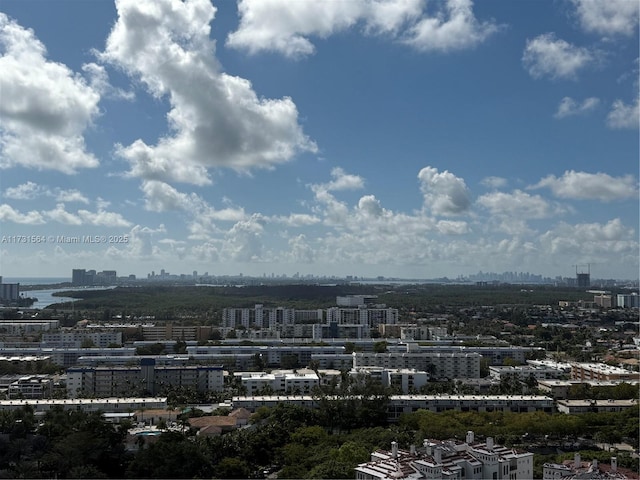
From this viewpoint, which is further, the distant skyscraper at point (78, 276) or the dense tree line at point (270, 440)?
the distant skyscraper at point (78, 276)

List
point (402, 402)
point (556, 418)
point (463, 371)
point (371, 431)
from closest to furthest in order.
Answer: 1. point (371, 431)
2. point (556, 418)
3. point (402, 402)
4. point (463, 371)

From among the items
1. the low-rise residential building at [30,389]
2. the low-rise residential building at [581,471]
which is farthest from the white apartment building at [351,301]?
the low-rise residential building at [581,471]

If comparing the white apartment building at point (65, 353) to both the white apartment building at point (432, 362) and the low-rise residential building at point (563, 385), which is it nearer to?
the white apartment building at point (432, 362)

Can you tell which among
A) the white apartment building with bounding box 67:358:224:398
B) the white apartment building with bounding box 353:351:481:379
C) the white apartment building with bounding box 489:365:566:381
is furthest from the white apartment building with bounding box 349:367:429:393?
the white apartment building with bounding box 67:358:224:398

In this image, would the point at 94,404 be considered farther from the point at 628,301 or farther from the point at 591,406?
the point at 628,301

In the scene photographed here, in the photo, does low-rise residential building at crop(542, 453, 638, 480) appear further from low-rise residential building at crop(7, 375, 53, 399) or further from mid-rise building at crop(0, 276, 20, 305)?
mid-rise building at crop(0, 276, 20, 305)

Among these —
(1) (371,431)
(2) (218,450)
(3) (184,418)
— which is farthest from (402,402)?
(2) (218,450)

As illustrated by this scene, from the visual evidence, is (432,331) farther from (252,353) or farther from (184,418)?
(184,418)
